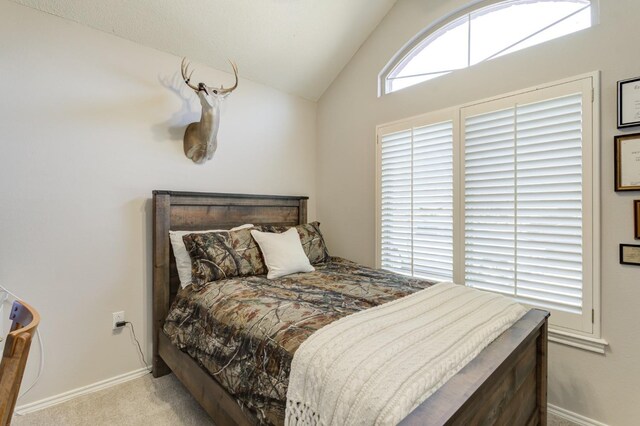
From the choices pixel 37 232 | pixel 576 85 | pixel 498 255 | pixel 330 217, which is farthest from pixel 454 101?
pixel 37 232

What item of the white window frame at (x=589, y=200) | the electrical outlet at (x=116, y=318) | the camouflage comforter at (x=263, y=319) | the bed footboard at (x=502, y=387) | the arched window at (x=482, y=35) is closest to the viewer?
the bed footboard at (x=502, y=387)

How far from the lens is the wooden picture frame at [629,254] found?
1745 millimetres

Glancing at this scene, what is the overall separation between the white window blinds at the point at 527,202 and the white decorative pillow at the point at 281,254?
132cm

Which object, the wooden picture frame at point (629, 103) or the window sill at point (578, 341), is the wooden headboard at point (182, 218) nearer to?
the window sill at point (578, 341)

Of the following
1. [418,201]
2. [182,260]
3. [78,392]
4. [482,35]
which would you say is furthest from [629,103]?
[78,392]

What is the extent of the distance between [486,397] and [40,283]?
258cm

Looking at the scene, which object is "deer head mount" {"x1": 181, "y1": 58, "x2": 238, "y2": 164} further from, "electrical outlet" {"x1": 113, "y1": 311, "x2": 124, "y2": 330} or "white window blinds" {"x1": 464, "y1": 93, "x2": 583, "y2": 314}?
"white window blinds" {"x1": 464, "y1": 93, "x2": 583, "y2": 314}

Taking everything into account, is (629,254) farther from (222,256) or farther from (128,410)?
(128,410)

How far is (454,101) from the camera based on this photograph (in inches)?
97.7

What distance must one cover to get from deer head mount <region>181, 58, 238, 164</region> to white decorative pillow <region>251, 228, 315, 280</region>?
0.81m

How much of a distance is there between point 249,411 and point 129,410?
1.17m

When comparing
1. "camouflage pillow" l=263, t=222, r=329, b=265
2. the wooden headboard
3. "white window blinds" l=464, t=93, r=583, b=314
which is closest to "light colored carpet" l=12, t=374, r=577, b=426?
the wooden headboard

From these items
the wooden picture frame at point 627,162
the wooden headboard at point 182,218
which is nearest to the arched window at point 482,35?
the wooden picture frame at point 627,162

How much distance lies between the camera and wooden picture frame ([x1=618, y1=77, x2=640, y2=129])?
1724 millimetres
